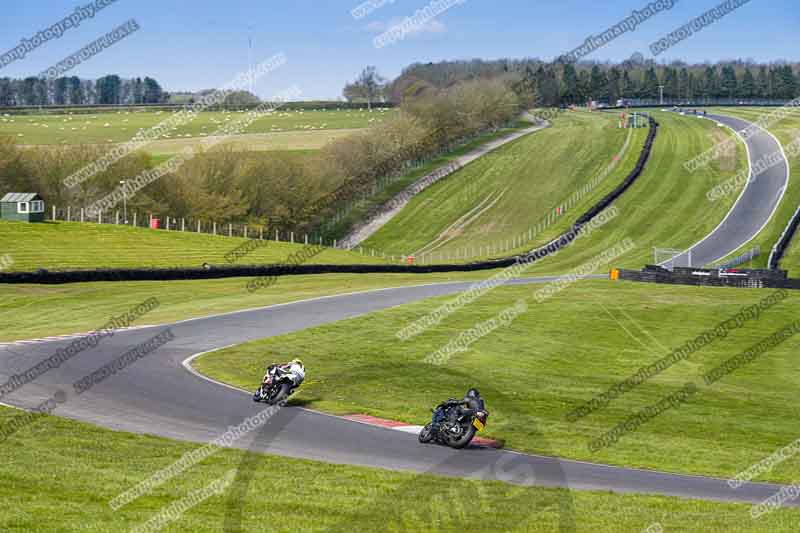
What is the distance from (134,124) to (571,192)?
297 feet

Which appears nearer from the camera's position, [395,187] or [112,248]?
[112,248]

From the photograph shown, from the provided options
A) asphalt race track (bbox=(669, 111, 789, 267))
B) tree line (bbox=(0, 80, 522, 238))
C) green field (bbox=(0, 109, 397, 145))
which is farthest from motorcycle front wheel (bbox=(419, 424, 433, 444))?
green field (bbox=(0, 109, 397, 145))

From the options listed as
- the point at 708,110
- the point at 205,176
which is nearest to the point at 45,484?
the point at 205,176

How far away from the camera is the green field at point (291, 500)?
42.0 feet

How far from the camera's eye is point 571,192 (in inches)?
4240

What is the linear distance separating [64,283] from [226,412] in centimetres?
2527

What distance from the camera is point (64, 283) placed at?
147 ft

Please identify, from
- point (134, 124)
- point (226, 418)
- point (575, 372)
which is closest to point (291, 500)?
point (226, 418)

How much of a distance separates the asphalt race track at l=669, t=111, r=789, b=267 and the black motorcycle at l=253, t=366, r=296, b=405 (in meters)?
45.8

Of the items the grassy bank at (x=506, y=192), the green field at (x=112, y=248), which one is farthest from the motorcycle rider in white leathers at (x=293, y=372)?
the grassy bank at (x=506, y=192)

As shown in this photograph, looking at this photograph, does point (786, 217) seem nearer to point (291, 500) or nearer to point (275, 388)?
point (275, 388)

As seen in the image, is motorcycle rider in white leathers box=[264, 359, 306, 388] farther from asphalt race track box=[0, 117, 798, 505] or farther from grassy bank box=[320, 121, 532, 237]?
grassy bank box=[320, 121, 532, 237]

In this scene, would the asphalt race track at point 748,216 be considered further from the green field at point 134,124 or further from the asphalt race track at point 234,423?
the green field at point 134,124

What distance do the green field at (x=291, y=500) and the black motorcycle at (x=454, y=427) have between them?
3.26 meters
